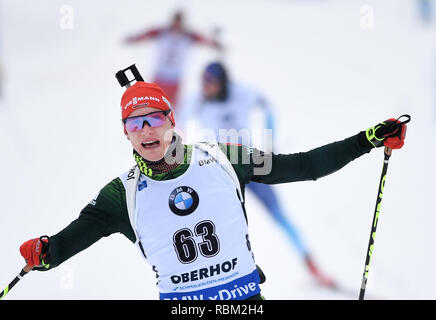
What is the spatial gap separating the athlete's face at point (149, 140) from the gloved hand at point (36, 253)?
56 cm

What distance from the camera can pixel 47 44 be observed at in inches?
351

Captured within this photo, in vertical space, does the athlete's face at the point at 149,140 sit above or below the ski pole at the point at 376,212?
above

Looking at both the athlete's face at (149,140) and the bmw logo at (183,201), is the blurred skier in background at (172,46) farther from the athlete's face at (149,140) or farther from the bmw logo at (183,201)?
the bmw logo at (183,201)

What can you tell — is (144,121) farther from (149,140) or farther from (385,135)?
(385,135)

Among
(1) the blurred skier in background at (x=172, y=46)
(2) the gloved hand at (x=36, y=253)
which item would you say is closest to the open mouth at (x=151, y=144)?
(2) the gloved hand at (x=36, y=253)

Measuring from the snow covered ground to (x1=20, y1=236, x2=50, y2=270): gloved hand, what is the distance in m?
2.41

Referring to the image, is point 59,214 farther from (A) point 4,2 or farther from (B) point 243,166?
(A) point 4,2

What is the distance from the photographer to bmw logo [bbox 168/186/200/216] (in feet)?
9.43

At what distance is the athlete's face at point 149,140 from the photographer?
290 cm

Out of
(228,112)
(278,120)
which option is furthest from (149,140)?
(278,120)

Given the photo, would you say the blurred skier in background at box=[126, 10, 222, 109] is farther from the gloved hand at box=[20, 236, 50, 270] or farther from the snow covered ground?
the gloved hand at box=[20, 236, 50, 270]

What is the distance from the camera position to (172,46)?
28.0ft

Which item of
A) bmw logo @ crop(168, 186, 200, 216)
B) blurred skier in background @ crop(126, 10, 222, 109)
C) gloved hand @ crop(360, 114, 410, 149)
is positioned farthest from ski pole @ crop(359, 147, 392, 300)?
blurred skier in background @ crop(126, 10, 222, 109)

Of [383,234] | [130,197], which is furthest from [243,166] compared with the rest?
[383,234]
